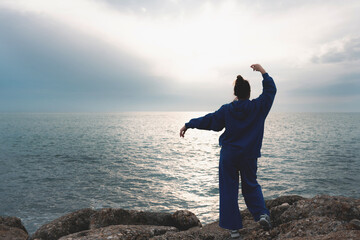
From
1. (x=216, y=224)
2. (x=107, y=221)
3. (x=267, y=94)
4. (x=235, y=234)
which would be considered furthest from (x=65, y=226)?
(x=267, y=94)

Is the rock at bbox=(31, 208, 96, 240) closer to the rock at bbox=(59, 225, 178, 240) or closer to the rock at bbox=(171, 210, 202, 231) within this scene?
the rock at bbox=(59, 225, 178, 240)

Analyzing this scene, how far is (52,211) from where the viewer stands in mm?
11766

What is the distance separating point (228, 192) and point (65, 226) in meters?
4.63

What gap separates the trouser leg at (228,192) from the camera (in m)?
4.24

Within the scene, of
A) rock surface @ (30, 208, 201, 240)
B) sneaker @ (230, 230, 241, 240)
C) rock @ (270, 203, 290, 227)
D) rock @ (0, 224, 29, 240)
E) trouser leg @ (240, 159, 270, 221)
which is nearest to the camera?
trouser leg @ (240, 159, 270, 221)

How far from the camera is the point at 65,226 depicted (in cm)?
619

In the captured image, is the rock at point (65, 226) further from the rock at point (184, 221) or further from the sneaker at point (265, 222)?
the sneaker at point (265, 222)

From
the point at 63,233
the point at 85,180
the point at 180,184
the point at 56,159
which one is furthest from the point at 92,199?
the point at 56,159

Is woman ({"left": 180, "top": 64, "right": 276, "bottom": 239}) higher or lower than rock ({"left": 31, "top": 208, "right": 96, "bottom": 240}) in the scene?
higher

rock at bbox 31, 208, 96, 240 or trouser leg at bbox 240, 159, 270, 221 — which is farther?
rock at bbox 31, 208, 96, 240

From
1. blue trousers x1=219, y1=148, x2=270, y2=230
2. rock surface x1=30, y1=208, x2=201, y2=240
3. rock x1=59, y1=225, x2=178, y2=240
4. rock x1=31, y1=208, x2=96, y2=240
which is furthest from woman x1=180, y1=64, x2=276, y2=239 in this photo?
rock x1=31, y1=208, x2=96, y2=240

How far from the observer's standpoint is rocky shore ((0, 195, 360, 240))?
374cm

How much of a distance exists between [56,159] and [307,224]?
28.1 meters

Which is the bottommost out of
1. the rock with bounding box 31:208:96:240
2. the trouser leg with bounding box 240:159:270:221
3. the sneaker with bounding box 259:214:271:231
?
the rock with bounding box 31:208:96:240
